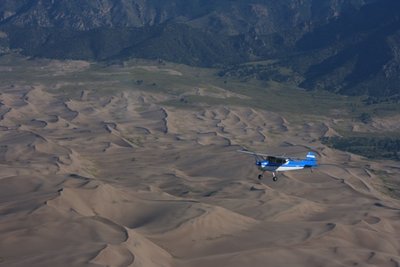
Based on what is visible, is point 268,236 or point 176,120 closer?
point 268,236

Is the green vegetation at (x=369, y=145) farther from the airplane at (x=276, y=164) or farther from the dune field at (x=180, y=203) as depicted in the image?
the airplane at (x=276, y=164)

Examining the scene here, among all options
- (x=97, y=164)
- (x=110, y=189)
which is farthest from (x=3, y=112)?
(x=110, y=189)

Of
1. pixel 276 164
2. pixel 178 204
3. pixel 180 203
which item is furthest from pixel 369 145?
pixel 178 204

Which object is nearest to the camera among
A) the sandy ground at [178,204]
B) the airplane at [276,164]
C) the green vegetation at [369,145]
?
the sandy ground at [178,204]

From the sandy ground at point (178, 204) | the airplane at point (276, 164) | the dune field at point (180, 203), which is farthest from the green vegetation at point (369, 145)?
the airplane at point (276, 164)

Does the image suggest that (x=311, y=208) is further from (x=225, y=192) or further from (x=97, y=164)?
(x=97, y=164)

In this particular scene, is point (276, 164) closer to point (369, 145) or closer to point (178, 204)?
point (178, 204)
